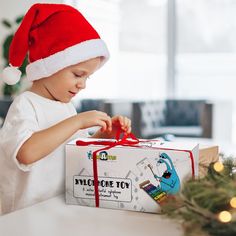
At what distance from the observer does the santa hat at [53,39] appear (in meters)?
1.28

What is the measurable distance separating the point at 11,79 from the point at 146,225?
0.68 m

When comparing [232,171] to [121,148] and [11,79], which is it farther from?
[11,79]

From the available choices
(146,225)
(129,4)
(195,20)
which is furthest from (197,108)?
(146,225)

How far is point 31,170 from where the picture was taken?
129cm

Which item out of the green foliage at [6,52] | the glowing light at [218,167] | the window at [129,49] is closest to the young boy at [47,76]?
the glowing light at [218,167]

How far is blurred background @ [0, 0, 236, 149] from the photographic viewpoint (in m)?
6.01

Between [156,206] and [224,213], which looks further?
[156,206]

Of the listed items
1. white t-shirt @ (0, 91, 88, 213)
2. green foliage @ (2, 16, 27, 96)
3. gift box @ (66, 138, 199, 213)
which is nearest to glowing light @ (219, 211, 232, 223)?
gift box @ (66, 138, 199, 213)

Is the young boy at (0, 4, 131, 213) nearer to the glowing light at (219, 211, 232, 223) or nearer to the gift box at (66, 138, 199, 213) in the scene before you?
the gift box at (66, 138, 199, 213)

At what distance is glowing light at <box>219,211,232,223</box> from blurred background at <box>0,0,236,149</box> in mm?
4840

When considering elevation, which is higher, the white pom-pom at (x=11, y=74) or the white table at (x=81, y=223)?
the white pom-pom at (x=11, y=74)

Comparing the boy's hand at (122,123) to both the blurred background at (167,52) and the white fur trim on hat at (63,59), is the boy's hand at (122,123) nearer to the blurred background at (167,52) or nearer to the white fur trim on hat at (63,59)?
the white fur trim on hat at (63,59)

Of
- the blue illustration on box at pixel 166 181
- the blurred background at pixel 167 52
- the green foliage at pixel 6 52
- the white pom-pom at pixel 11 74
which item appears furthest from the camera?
the blurred background at pixel 167 52

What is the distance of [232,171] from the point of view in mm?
886
